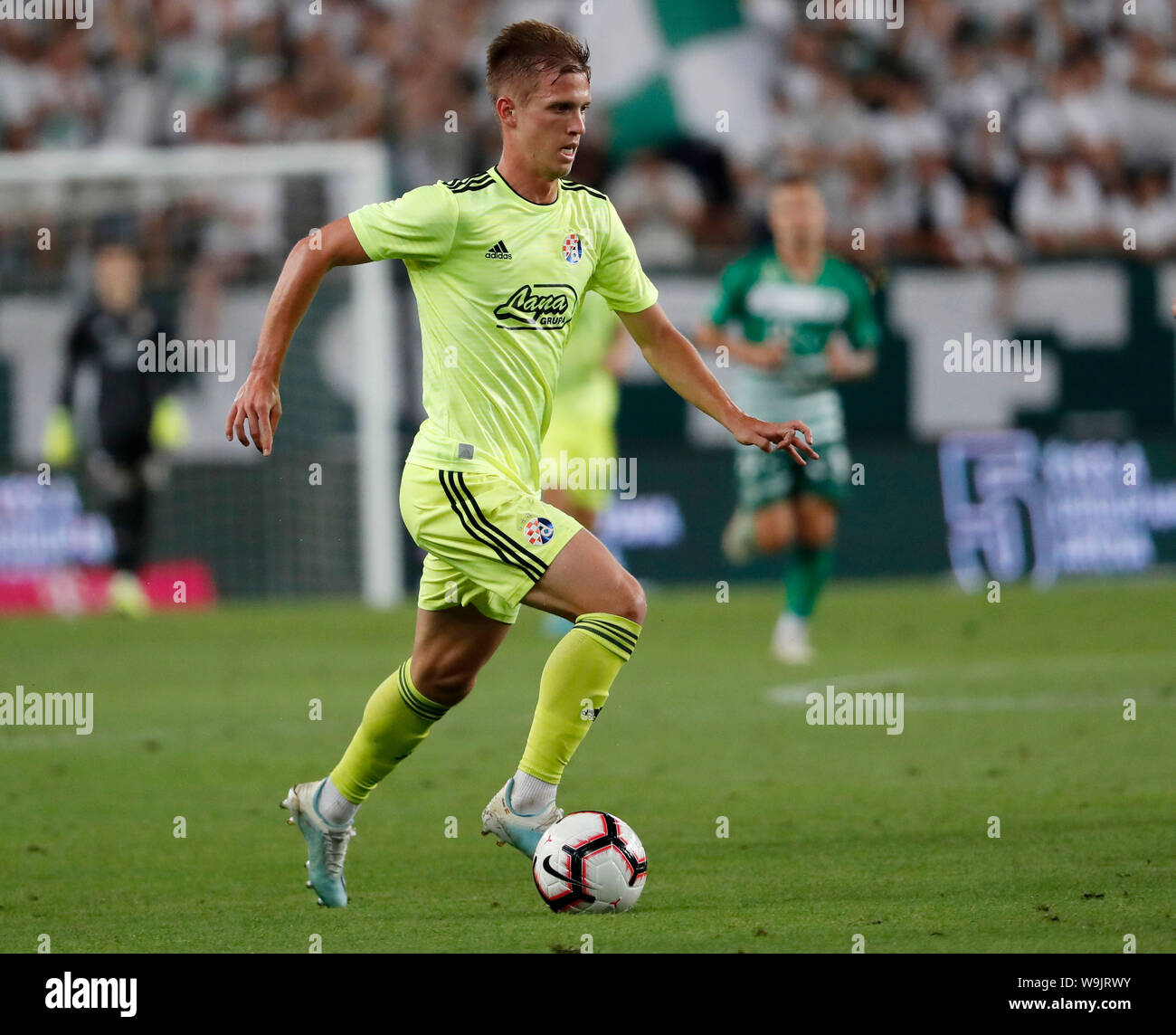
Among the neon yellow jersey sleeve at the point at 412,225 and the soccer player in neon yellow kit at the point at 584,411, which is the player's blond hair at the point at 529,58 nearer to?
the neon yellow jersey sleeve at the point at 412,225

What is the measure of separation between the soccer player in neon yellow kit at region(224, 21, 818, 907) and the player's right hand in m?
0.19

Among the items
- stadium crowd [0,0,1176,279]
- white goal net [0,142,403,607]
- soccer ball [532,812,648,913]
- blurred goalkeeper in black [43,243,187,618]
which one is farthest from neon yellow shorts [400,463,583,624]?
stadium crowd [0,0,1176,279]

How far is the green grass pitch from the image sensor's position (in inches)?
197

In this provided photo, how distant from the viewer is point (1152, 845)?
5.96 m

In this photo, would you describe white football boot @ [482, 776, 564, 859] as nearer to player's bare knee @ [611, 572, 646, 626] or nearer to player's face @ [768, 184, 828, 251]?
player's bare knee @ [611, 572, 646, 626]

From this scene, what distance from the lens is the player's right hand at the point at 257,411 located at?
4.92 m

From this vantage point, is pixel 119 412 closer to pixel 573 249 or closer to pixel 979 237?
pixel 979 237

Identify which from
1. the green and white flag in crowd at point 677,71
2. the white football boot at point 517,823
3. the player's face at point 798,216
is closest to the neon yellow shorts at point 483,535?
the white football boot at point 517,823

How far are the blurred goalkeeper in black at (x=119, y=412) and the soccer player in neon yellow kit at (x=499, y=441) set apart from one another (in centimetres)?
940

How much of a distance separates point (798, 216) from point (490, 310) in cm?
640

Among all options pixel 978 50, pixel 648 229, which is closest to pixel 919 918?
pixel 648 229

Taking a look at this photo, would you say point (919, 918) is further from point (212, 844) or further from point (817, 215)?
point (817, 215)
